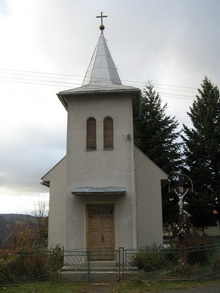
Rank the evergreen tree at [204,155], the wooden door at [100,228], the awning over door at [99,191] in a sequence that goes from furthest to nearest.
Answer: the evergreen tree at [204,155]
the wooden door at [100,228]
the awning over door at [99,191]

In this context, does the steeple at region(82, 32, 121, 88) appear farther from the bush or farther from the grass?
the grass

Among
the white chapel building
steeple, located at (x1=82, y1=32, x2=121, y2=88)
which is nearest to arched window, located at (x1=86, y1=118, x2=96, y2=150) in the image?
the white chapel building

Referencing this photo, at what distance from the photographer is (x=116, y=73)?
16906mm

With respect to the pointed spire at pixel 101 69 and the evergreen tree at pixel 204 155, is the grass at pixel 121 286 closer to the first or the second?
the pointed spire at pixel 101 69

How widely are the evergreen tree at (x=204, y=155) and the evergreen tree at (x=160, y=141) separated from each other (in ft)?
4.03

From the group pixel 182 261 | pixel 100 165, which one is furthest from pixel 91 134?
pixel 182 261

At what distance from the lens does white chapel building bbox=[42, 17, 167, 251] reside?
1380 cm

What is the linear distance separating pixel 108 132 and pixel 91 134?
77 centimetres

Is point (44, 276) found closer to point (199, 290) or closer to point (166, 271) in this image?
point (166, 271)

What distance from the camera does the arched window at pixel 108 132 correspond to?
580 inches

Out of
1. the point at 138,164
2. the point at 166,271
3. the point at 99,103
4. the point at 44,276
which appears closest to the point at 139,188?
the point at 138,164

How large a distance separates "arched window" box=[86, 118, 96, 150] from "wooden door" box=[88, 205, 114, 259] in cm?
263

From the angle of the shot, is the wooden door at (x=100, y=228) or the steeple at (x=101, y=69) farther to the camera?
the steeple at (x=101, y=69)

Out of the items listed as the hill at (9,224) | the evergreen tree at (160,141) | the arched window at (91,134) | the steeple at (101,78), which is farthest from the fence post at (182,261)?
the evergreen tree at (160,141)
